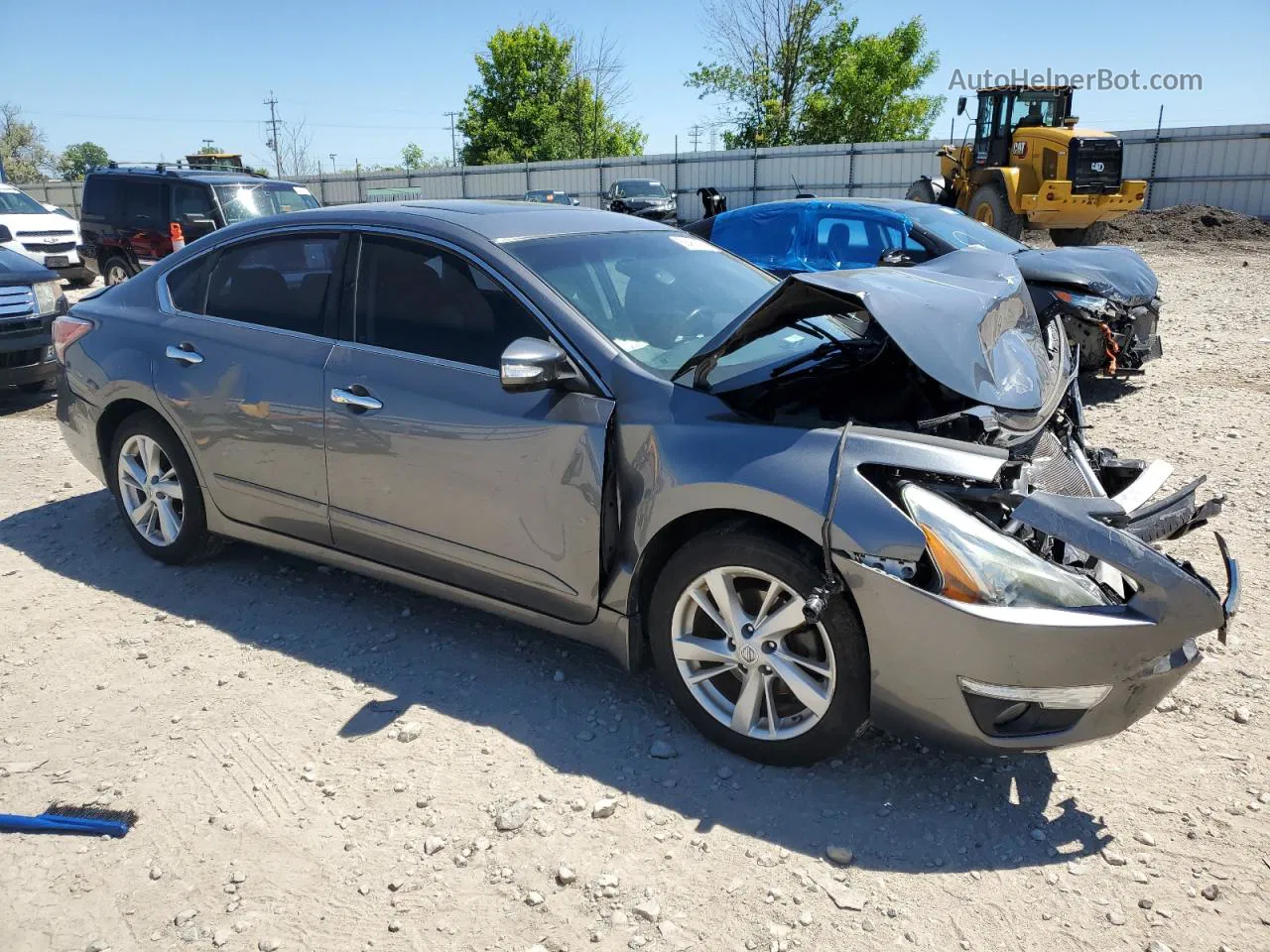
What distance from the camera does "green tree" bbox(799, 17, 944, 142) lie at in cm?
4097

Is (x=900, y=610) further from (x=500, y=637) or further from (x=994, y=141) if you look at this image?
(x=994, y=141)

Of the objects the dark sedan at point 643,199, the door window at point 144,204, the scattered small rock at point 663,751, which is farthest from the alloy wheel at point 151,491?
the dark sedan at point 643,199

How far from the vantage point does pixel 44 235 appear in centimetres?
1638

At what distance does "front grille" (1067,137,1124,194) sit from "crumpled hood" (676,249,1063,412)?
16355mm

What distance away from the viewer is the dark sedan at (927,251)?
7082 mm

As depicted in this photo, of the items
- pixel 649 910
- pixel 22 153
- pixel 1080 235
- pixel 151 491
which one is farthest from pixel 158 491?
pixel 22 153

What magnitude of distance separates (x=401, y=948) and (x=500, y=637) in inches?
64.4

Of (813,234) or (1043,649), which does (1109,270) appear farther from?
(1043,649)

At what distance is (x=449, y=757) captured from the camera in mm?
3127

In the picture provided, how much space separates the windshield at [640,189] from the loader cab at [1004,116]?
1031cm

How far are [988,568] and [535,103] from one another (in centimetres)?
5005

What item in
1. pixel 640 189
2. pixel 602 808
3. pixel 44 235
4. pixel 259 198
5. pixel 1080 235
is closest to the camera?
pixel 602 808

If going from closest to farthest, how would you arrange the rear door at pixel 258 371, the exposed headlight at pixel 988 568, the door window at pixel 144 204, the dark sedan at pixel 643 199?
the exposed headlight at pixel 988 568, the rear door at pixel 258 371, the door window at pixel 144 204, the dark sedan at pixel 643 199

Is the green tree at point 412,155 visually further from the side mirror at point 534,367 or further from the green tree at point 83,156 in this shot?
the side mirror at point 534,367
